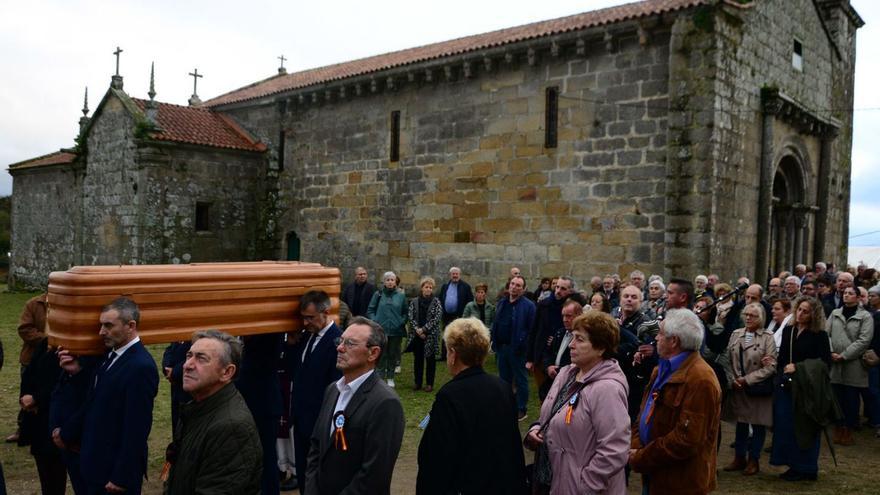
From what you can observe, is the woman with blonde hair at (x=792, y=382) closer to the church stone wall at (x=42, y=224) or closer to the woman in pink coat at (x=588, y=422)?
the woman in pink coat at (x=588, y=422)

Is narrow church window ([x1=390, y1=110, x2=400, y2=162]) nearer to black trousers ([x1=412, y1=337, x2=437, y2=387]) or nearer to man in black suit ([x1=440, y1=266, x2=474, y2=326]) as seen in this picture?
man in black suit ([x1=440, y1=266, x2=474, y2=326])

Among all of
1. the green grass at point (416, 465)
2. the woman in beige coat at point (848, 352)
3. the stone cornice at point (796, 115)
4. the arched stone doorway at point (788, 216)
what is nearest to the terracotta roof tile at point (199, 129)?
the green grass at point (416, 465)

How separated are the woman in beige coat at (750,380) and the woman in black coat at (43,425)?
18.2ft

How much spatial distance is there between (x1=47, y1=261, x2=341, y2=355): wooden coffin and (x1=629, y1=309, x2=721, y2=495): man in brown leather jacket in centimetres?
244

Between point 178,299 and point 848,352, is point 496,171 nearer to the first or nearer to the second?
point 848,352

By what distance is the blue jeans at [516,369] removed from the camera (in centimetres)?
855

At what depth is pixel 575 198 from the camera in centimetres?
1327

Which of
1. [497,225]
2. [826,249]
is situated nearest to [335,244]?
[497,225]

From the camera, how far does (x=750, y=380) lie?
622 cm

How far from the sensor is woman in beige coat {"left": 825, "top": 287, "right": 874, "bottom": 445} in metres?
7.58

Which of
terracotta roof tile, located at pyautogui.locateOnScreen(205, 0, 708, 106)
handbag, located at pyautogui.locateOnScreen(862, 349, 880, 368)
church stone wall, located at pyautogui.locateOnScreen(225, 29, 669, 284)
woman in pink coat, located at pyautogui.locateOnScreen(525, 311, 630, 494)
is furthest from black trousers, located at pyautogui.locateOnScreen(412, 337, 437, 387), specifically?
terracotta roof tile, located at pyautogui.locateOnScreen(205, 0, 708, 106)

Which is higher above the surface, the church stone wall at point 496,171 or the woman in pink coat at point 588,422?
the church stone wall at point 496,171

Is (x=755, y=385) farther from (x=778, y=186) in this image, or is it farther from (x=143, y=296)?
(x=778, y=186)

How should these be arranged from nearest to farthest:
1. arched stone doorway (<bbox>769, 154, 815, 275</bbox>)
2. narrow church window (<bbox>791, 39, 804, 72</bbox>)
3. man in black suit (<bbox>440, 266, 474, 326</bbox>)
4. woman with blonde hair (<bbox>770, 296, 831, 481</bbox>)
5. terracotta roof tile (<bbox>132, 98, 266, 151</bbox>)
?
woman with blonde hair (<bbox>770, 296, 831, 481</bbox>) < man in black suit (<bbox>440, 266, 474, 326</bbox>) < narrow church window (<bbox>791, 39, 804, 72</bbox>) < arched stone doorway (<bbox>769, 154, 815, 275</bbox>) < terracotta roof tile (<bbox>132, 98, 266, 151</bbox>)
